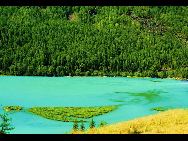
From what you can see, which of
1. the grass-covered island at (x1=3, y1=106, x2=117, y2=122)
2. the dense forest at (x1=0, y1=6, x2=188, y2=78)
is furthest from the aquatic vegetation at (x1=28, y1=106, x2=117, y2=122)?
the dense forest at (x1=0, y1=6, x2=188, y2=78)

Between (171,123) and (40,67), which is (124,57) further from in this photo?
(171,123)

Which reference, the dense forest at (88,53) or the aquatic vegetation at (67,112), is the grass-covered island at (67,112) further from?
the dense forest at (88,53)

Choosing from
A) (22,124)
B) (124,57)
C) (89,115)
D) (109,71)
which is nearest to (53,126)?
(22,124)

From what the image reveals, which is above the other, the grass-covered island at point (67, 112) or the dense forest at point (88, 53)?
the dense forest at point (88, 53)

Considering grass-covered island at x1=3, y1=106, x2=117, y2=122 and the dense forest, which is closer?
grass-covered island at x1=3, y1=106, x2=117, y2=122

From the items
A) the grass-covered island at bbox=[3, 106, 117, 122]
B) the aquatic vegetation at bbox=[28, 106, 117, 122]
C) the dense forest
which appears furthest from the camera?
the dense forest

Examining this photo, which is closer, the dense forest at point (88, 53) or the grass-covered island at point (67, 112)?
the grass-covered island at point (67, 112)

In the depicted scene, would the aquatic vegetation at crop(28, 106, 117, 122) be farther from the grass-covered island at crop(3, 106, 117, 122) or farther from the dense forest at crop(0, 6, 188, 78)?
the dense forest at crop(0, 6, 188, 78)

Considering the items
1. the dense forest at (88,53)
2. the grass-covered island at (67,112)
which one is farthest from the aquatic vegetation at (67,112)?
the dense forest at (88,53)

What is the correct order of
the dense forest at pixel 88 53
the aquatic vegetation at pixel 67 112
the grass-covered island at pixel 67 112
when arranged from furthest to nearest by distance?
1. the dense forest at pixel 88 53
2. the aquatic vegetation at pixel 67 112
3. the grass-covered island at pixel 67 112

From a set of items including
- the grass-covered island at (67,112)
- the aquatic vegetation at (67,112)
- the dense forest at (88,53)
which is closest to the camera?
the grass-covered island at (67,112)
